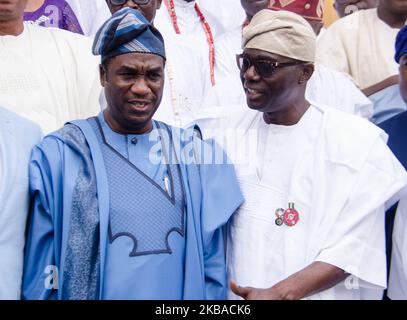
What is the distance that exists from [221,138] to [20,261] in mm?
1135

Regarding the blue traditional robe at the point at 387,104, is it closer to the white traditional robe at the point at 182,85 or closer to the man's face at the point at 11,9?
the white traditional robe at the point at 182,85

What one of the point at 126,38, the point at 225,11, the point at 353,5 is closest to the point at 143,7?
the point at 126,38

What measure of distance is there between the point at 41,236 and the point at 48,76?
3.65 ft

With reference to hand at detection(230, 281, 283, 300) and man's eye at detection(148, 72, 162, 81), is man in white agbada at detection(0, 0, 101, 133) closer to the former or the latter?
man's eye at detection(148, 72, 162, 81)

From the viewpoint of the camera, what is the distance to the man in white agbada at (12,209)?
10.7 feet

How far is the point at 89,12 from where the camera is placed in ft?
17.0

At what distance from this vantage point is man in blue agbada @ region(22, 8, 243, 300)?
3.28 m

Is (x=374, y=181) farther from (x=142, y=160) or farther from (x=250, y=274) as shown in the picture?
(x=142, y=160)

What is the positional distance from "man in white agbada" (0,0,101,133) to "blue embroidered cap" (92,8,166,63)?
23.3 inches

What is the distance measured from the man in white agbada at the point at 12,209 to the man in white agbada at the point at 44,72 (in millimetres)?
599

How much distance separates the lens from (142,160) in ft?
11.5
